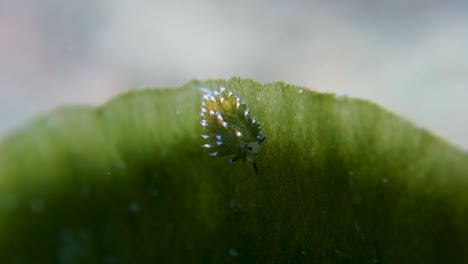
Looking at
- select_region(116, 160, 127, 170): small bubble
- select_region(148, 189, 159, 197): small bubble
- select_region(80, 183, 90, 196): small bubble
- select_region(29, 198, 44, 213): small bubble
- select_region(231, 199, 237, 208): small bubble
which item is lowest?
select_region(231, 199, 237, 208): small bubble

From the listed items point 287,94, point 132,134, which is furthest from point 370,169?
point 132,134

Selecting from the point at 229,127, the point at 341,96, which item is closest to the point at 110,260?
the point at 229,127

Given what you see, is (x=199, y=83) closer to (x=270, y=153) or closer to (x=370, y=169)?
(x=270, y=153)

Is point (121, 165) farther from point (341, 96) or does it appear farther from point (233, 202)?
point (341, 96)

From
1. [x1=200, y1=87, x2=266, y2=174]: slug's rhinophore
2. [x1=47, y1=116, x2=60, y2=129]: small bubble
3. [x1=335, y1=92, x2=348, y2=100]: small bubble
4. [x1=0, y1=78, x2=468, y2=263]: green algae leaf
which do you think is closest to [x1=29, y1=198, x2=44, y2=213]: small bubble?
Result: [x1=0, y1=78, x2=468, y2=263]: green algae leaf

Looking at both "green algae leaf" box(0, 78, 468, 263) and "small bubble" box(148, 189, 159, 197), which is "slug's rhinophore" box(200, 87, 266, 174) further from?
"small bubble" box(148, 189, 159, 197)

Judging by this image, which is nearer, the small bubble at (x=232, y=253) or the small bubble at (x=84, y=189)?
the small bubble at (x=84, y=189)

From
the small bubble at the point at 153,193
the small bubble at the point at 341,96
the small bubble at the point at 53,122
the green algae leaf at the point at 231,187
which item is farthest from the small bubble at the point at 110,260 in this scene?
the small bubble at the point at 341,96

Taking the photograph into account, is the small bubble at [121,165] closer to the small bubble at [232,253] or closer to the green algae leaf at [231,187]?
the green algae leaf at [231,187]
